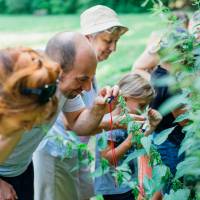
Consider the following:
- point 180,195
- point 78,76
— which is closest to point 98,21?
point 78,76

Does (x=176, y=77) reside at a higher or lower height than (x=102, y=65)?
higher

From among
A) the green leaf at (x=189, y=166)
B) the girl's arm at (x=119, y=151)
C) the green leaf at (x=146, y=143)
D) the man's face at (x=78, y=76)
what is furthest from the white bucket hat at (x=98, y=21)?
the green leaf at (x=189, y=166)

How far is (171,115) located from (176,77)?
1.33 m

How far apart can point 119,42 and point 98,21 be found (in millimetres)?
11478

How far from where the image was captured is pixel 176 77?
81.0 inches

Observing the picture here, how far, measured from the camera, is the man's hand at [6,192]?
2.56 meters

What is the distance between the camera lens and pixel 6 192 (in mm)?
2580

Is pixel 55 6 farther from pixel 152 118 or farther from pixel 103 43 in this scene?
pixel 152 118

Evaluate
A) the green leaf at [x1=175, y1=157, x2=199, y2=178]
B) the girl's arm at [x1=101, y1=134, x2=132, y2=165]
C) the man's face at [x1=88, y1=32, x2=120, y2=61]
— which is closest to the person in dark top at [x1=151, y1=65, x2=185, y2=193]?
the man's face at [x1=88, y1=32, x2=120, y2=61]

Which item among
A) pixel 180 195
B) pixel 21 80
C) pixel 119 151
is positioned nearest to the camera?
Result: pixel 21 80

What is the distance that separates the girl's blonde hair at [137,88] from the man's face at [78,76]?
2.90 feet

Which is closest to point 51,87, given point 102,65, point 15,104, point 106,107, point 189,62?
point 15,104

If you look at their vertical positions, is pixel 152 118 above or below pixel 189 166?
below

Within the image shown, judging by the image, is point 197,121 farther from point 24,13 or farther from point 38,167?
point 24,13
